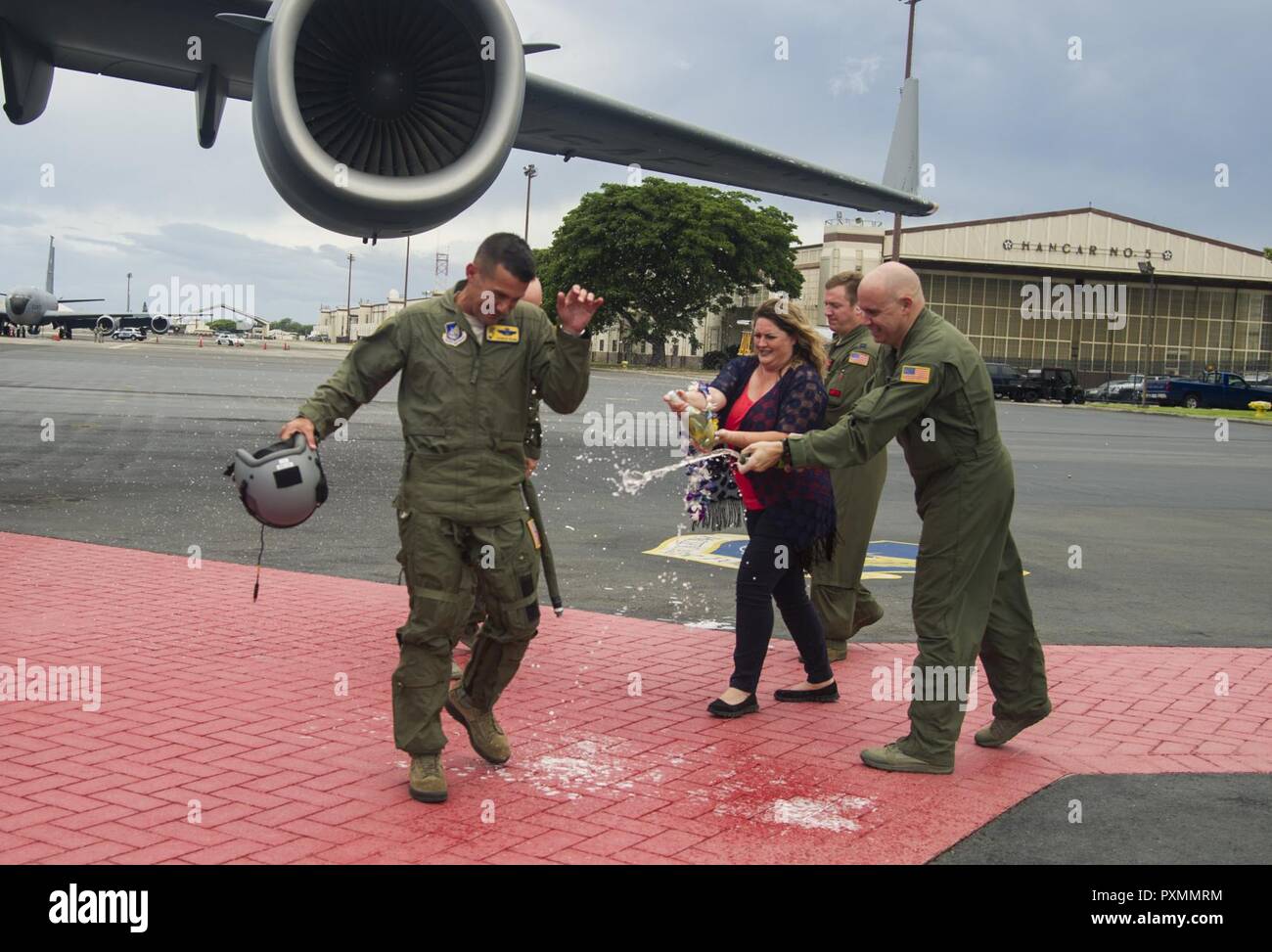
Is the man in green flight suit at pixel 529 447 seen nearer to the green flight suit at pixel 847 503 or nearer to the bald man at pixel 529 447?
the bald man at pixel 529 447

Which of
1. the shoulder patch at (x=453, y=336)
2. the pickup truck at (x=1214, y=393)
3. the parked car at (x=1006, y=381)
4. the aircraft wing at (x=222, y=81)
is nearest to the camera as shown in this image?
the shoulder patch at (x=453, y=336)

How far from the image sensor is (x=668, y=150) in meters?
10.8

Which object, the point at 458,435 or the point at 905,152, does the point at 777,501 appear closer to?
the point at 458,435

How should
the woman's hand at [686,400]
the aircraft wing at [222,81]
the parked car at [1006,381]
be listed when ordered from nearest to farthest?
the woman's hand at [686,400], the aircraft wing at [222,81], the parked car at [1006,381]

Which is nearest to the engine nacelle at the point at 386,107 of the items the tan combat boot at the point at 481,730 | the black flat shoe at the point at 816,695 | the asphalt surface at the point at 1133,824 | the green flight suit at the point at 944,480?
the green flight suit at the point at 944,480

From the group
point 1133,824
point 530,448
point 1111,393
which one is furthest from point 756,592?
point 1111,393

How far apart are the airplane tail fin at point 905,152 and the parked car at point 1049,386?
128ft

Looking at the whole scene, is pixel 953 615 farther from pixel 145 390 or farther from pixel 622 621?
pixel 145 390

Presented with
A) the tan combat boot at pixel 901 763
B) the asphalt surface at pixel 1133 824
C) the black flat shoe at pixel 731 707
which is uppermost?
the black flat shoe at pixel 731 707

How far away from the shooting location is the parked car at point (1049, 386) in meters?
50.5

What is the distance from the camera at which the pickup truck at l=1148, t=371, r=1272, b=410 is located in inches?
1873

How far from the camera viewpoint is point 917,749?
15.5ft

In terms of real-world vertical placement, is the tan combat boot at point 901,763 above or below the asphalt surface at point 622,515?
below
